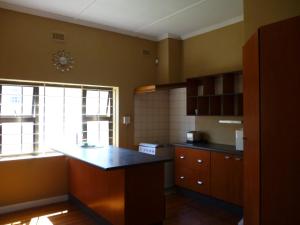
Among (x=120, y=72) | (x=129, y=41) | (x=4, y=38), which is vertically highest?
(x=129, y=41)

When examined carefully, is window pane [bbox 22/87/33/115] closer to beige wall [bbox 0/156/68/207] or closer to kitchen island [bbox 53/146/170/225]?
beige wall [bbox 0/156/68/207]

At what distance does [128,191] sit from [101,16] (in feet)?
8.63

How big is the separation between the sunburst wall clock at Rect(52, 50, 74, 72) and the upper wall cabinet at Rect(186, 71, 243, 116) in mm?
1961

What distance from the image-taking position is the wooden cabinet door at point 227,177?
3367 millimetres

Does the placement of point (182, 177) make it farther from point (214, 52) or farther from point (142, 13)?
point (142, 13)

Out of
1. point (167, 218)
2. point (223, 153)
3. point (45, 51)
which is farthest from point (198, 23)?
point (167, 218)

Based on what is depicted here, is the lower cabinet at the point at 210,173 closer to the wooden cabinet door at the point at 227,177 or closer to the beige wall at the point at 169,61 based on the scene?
the wooden cabinet door at the point at 227,177

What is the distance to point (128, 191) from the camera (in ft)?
8.87

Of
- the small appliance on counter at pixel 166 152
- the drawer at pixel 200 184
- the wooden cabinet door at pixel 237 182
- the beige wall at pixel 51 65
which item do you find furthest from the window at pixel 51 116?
the wooden cabinet door at pixel 237 182

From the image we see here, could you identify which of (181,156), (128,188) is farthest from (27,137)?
(181,156)

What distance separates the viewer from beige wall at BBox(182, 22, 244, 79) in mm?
3943

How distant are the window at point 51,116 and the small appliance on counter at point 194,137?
135 cm

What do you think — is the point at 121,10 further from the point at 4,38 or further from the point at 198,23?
the point at 4,38

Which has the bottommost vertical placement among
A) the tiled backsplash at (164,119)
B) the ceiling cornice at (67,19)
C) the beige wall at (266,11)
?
the tiled backsplash at (164,119)
